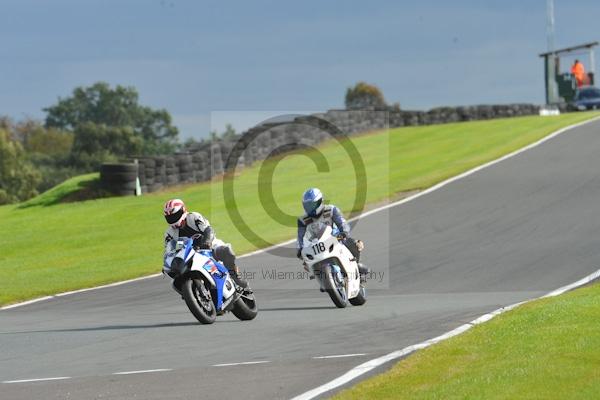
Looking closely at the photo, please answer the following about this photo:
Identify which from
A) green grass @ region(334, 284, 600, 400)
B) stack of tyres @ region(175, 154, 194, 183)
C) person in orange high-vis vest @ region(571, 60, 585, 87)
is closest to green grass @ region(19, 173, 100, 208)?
stack of tyres @ region(175, 154, 194, 183)

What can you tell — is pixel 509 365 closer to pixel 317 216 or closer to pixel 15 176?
pixel 317 216

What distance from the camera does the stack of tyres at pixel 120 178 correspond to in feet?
127

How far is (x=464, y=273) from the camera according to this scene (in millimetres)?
21562

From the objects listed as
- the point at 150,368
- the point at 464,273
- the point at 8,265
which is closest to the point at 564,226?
the point at 464,273

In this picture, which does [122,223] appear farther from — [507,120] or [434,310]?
[507,120]

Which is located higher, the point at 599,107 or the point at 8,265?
the point at 599,107

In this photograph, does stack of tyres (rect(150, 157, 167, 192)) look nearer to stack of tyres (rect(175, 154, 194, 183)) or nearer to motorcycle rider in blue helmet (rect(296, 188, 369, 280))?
stack of tyres (rect(175, 154, 194, 183))

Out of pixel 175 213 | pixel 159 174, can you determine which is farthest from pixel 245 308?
pixel 159 174

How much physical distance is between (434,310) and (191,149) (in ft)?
89.4

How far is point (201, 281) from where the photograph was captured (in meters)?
14.8

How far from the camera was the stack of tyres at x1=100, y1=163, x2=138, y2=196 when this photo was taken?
38594mm

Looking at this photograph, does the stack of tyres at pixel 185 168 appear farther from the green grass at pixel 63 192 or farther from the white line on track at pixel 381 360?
the white line on track at pixel 381 360

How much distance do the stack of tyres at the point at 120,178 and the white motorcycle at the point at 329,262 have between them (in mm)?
22763

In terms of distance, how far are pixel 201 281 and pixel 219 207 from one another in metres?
20.4
